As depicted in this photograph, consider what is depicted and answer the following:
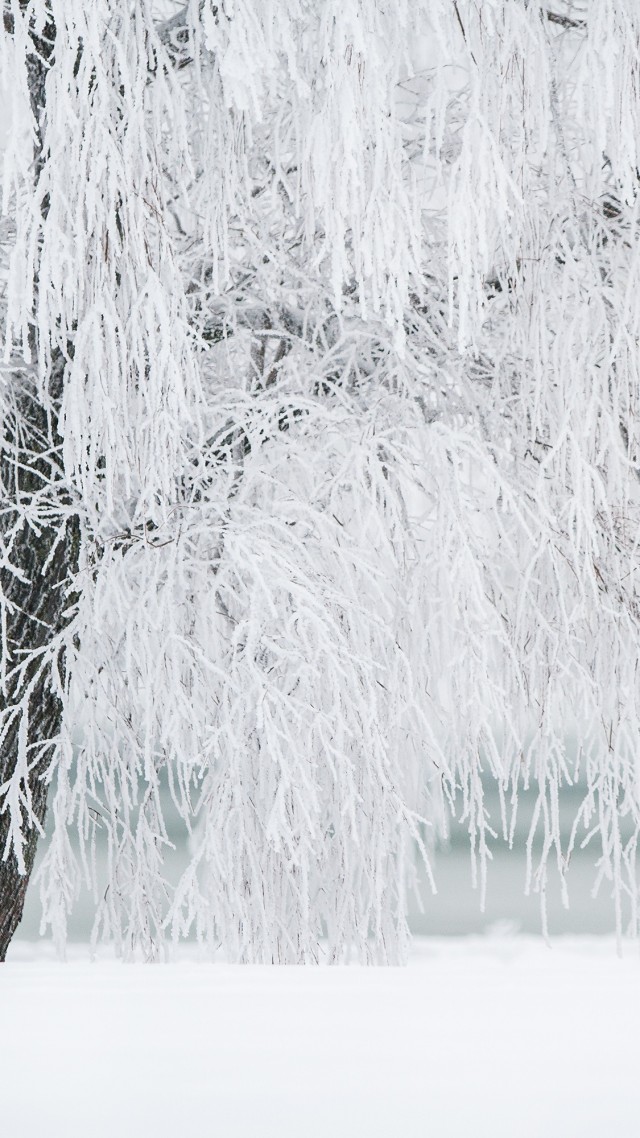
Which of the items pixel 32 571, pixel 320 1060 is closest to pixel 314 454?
pixel 32 571

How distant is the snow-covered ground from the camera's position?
4.31 feet

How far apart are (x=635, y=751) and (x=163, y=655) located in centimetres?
117

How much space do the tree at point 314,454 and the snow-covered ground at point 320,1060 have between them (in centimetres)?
99

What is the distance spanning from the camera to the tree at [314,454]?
252cm

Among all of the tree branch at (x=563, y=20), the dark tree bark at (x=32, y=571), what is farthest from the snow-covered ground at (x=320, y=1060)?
the tree branch at (x=563, y=20)

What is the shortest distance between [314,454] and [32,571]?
2.54 feet

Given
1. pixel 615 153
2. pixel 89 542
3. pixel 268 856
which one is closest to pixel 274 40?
pixel 615 153

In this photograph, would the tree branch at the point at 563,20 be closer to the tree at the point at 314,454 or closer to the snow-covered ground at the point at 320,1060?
the tree at the point at 314,454

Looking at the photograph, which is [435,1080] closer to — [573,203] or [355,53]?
[355,53]

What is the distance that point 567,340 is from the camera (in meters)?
2.96

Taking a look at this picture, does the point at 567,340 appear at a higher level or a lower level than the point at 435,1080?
higher

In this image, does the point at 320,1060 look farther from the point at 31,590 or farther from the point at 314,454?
the point at 31,590

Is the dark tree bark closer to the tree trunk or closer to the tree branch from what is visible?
the tree trunk

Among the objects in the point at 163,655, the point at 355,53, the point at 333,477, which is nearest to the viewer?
the point at 355,53
